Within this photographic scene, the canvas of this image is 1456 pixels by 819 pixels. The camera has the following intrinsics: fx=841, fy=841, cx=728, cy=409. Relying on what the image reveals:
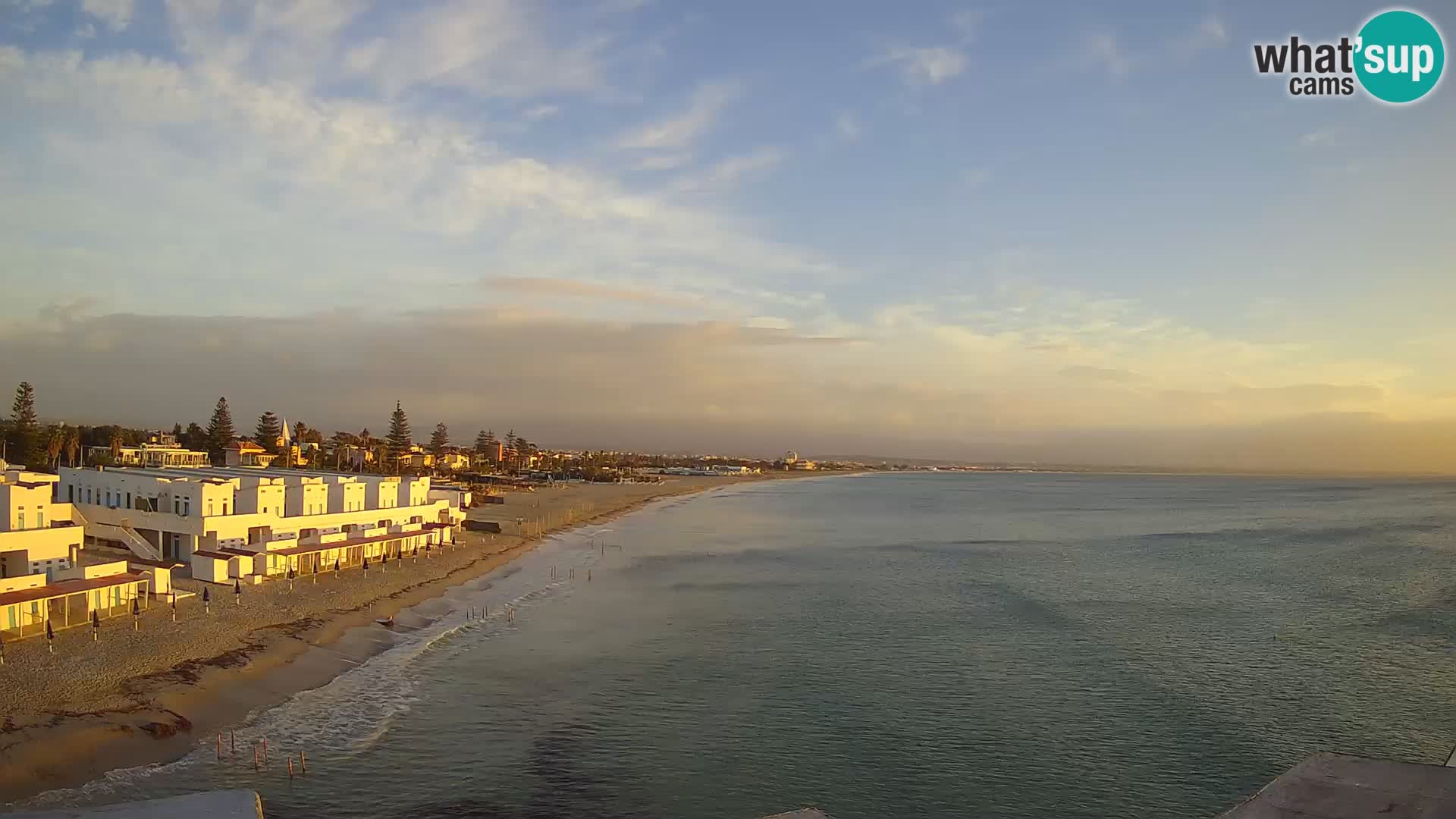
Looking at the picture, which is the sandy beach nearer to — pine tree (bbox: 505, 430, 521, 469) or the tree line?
the tree line

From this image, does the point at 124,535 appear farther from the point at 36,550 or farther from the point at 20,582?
the point at 20,582

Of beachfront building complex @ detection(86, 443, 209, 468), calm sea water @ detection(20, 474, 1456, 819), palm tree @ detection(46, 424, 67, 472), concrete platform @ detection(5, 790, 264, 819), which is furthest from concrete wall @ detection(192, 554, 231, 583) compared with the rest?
palm tree @ detection(46, 424, 67, 472)

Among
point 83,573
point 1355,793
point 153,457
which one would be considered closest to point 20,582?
point 83,573

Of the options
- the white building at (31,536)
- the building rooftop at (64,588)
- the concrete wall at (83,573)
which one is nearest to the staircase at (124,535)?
the white building at (31,536)

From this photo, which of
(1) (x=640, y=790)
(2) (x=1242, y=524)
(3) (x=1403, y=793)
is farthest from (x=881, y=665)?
(2) (x=1242, y=524)

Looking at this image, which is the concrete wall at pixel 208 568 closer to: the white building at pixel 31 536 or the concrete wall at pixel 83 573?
the white building at pixel 31 536

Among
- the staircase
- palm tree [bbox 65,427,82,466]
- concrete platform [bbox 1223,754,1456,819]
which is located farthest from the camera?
palm tree [bbox 65,427,82,466]
